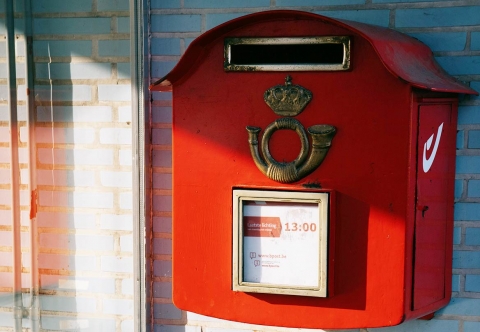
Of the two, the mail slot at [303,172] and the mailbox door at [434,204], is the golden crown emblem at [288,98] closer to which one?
the mail slot at [303,172]

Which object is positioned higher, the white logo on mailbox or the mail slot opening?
the mail slot opening

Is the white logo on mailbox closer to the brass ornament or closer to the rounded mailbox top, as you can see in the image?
the rounded mailbox top

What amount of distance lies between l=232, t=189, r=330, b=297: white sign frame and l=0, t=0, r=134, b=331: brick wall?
680mm

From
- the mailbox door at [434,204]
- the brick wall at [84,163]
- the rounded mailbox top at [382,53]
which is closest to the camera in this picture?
the rounded mailbox top at [382,53]

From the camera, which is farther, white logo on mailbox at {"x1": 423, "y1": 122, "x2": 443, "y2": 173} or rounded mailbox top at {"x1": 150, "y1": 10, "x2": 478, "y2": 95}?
white logo on mailbox at {"x1": 423, "y1": 122, "x2": 443, "y2": 173}

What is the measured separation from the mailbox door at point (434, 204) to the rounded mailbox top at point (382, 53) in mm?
80

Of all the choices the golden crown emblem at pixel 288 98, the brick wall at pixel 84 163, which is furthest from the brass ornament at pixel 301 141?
the brick wall at pixel 84 163

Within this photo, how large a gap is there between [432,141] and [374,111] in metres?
0.26

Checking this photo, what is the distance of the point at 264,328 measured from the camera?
237 cm

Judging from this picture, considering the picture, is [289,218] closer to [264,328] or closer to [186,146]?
[186,146]

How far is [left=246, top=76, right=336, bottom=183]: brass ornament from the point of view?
1.78 metres

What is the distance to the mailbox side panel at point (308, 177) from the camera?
176cm

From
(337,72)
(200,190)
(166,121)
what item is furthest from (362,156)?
(166,121)

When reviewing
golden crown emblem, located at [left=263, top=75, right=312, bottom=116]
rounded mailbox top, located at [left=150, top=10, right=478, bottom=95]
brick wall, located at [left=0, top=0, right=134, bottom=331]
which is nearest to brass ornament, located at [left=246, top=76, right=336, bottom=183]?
golden crown emblem, located at [left=263, top=75, right=312, bottom=116]
